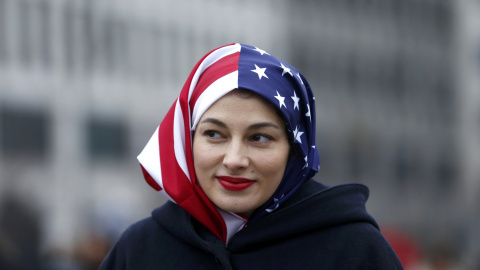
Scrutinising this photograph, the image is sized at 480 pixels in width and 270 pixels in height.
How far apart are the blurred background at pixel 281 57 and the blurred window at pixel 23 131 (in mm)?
57

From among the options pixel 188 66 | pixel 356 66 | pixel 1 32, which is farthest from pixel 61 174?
pixel 356 66

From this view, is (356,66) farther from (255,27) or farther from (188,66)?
(188,66)

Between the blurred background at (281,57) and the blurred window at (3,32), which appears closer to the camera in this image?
the blurred window at (3,32)

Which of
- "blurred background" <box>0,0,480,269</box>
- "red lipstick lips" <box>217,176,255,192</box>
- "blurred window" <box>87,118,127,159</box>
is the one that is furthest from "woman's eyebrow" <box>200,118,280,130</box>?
"blurred window" <box>87,118,127,159</box>

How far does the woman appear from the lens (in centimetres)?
299

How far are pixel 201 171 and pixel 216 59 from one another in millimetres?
479

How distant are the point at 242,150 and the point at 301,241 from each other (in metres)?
0.41

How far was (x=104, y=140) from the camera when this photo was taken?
119 feet

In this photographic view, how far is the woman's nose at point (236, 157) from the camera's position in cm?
296

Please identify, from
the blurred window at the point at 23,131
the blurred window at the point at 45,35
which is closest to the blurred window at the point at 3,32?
the blurred window at the point at 45,35

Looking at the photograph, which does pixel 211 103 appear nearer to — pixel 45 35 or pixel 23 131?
pixel 23 131

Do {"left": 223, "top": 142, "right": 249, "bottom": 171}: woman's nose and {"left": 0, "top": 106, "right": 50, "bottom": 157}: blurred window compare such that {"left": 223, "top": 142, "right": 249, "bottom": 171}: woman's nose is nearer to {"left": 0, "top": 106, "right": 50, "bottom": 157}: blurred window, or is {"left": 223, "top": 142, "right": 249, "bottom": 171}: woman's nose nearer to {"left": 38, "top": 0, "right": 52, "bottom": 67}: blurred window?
{"left": 0, "top": 106, "right": 50, "bottom": 157}: blurred window

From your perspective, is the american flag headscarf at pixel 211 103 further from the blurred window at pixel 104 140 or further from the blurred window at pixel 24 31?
the blurred window at pixel 104 140

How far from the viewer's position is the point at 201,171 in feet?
10.1
